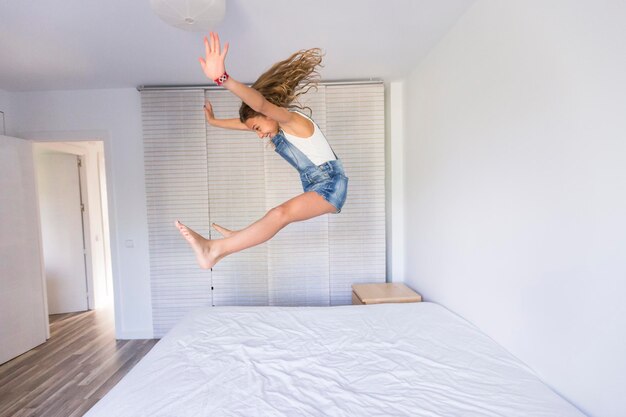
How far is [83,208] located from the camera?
401 cm

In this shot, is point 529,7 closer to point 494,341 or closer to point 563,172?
point 563,172

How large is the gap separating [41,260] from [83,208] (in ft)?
3.95

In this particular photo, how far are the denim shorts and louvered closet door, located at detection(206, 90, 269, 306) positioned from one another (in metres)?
1.52

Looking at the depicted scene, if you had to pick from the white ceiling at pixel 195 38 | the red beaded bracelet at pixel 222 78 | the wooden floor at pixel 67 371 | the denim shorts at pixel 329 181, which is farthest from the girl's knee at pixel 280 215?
the wooden floor at pixel 67 371

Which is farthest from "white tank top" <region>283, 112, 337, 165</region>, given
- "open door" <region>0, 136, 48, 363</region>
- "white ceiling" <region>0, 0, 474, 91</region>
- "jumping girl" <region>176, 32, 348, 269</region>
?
"open door" <region>0, 136, 48, 363</region>

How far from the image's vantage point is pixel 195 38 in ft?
6.79

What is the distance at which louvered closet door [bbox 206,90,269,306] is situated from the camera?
2920 millimetres

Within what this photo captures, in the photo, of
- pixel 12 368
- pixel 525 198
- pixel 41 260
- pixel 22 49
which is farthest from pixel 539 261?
pixel 41 260

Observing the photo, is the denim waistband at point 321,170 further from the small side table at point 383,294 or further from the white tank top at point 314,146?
the small side table at point 383,294

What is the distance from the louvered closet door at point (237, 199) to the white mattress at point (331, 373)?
1.06 meters

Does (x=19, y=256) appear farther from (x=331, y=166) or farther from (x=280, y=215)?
(x=331, y=166)

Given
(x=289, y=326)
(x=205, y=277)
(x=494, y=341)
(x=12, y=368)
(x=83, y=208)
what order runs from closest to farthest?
(x=494, y=341)
(x=289, y=326)
(x=12, y=368)
(x=205, y=277)
(x=83, y=208)

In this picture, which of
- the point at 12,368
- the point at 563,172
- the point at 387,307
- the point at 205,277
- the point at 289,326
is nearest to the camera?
the point at 563,172

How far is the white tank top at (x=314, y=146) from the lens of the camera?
143 cm
